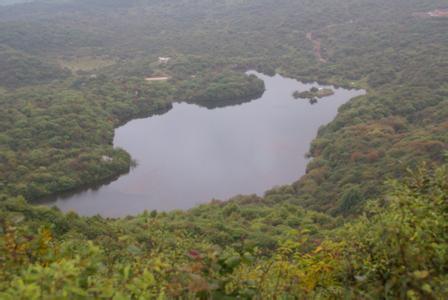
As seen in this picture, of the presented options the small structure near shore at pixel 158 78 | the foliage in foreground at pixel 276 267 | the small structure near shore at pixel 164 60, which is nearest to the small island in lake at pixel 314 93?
the small structure near shore at pixel 158 78

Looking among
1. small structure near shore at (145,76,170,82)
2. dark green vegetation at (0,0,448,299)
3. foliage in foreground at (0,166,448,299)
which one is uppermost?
foliage in foreground at (0,166,448,299)

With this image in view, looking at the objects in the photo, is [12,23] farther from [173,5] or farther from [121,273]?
[121,273]

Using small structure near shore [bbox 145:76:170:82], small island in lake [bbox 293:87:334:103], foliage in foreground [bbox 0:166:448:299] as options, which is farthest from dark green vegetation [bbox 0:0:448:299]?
small island in lake [bbox 293:87:334:103]

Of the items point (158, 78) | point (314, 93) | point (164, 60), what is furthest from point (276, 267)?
point (164, 60)

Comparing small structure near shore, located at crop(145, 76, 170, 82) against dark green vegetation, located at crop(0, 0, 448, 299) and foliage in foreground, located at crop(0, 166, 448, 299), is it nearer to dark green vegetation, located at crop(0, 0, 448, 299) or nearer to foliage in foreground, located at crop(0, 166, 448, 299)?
dark green vegetation, located at crop(0, 0, 448, 299)

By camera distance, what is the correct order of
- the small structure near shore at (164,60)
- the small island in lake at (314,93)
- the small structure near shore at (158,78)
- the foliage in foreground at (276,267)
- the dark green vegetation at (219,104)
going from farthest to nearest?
1. the small structure near shore at (164,60)
2. the small structure near shore at (158,78)
3. the small island in lake at (314,93)
4. the dark green vegetation at (219,104)
5. the foliage in foreground at (276,267)

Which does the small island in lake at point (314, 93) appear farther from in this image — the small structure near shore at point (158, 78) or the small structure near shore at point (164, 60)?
the small structure near shore at point (164, 60)
